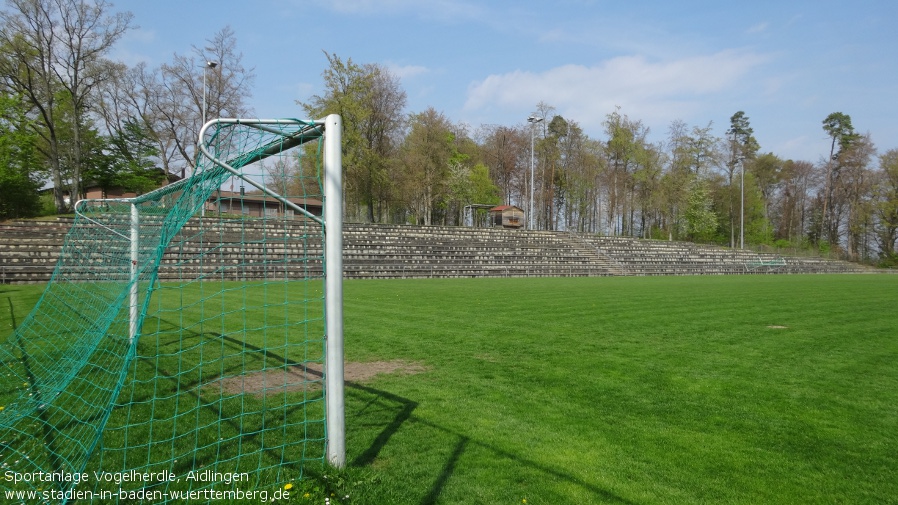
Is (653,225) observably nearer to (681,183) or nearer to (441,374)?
(681,183)

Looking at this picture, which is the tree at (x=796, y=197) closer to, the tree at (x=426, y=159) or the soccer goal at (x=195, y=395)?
the tree at (x=426, y=159)

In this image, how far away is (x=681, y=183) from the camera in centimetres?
5100

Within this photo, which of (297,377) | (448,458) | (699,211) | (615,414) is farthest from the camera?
(699,211)

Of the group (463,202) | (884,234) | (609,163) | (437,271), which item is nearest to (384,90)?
(463,202)

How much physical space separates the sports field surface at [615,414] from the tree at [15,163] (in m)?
26.3

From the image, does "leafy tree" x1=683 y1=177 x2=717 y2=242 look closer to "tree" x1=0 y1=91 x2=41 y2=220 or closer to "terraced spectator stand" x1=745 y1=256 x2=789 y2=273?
"terraced spectator stand" x1=745 y1=256 x2=789 y2=273

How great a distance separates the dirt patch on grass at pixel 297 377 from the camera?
5113mm

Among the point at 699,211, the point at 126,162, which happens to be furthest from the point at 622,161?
the point at 126,162

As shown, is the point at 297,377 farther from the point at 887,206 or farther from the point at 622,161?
the point at 887,206

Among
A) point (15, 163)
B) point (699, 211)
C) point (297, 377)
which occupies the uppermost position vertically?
point (15, 163)

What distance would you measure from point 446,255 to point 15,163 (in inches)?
932

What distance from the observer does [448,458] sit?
3.51 metres

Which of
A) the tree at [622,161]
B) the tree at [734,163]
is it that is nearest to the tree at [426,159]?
the tree at [622,161]

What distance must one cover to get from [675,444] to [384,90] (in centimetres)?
3944
